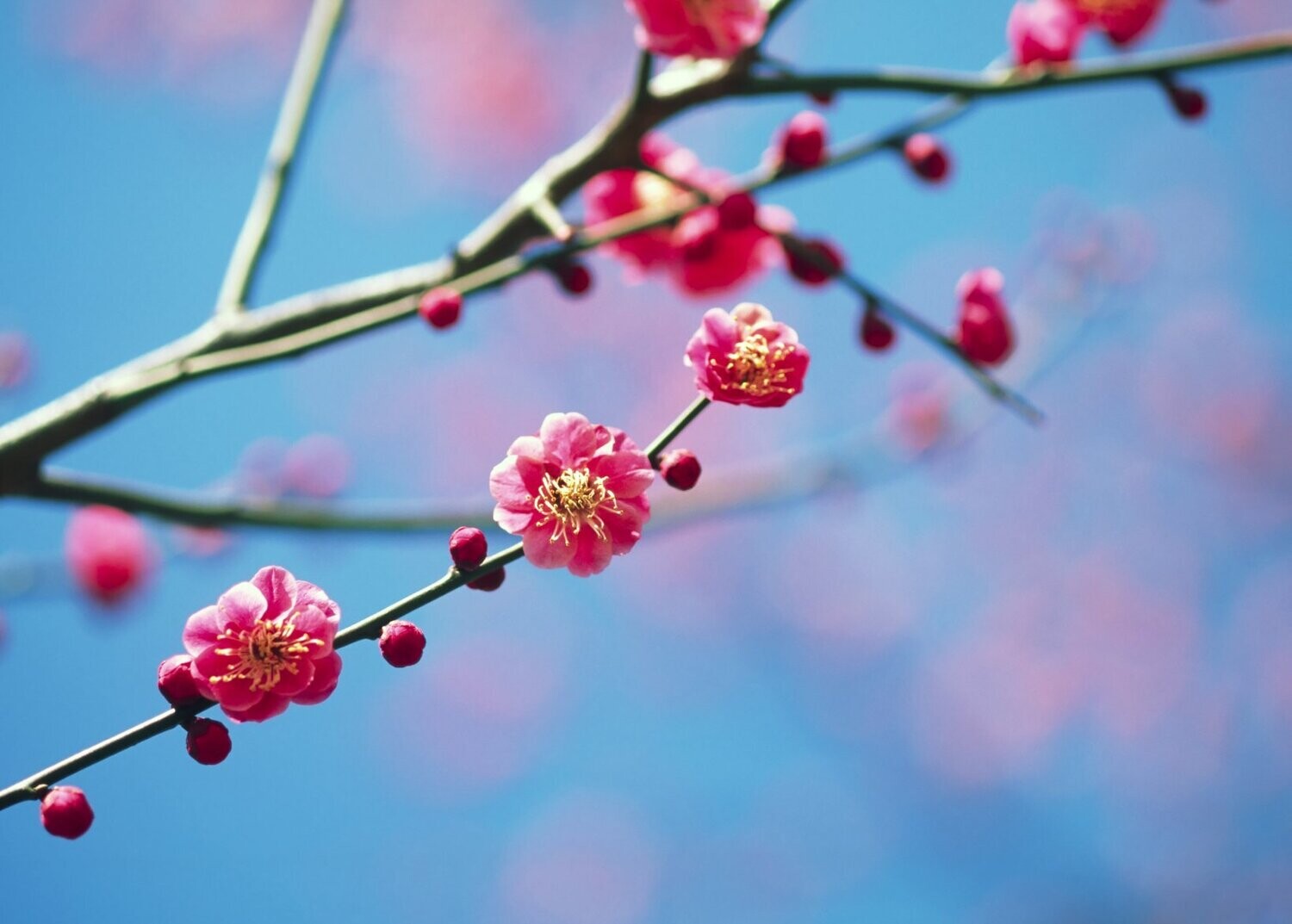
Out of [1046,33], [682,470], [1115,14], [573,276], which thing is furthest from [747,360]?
[1115,14]

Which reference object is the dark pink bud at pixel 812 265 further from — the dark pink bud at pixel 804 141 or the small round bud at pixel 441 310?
the small round bud at pixel 441 310

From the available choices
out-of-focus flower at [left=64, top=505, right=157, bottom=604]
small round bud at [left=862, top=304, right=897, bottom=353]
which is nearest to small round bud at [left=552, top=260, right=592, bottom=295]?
small round bud at [left=862, top=304, right=897, bottom=353]

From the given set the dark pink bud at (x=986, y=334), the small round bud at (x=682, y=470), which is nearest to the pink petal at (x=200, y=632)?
the small round bud at (x=682, y=470)

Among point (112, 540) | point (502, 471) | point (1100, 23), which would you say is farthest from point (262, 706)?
point (112, 540)

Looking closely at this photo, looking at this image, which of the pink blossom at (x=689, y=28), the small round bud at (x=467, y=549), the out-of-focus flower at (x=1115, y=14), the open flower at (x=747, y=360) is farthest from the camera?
the out-of-focus flower at (x=1115, y=14)

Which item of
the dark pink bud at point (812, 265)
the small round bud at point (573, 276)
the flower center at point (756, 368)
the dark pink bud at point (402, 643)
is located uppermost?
the dark pink bud at point (812, 265)

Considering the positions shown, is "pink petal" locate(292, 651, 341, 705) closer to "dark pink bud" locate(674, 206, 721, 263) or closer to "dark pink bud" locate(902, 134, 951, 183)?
"dark pink bud" locate(674, 206, 721, 263)

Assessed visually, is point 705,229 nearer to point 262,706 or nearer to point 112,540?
point 262,706
